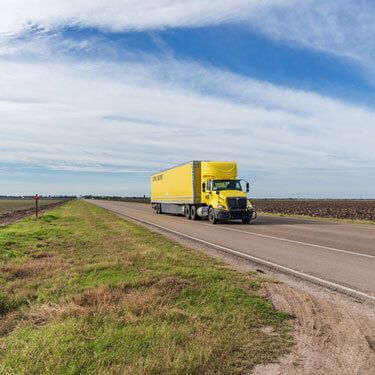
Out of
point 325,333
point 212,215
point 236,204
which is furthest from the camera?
point 212,215

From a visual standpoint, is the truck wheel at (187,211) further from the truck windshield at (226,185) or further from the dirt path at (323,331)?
the dirt path at (323,331)

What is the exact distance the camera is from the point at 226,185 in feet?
83.5

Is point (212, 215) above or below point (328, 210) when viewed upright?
above

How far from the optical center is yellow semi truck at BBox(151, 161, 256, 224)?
78.8 feet

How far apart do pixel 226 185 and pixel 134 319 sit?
67.6ft

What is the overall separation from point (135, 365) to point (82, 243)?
32.9 feet

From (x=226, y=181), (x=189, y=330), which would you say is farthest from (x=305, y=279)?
(x=226, y=181)

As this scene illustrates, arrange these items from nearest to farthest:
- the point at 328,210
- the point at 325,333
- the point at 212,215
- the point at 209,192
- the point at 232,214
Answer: the point at 325,333, the point at 232,214, the point at 212,215, the point at 209,192, the point at 328,210

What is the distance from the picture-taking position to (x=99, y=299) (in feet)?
20.0

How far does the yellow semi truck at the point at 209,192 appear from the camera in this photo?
24.0m

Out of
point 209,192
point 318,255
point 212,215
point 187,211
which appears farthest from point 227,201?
point 318,255

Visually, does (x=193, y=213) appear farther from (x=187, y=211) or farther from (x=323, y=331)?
(x=323, y=331)

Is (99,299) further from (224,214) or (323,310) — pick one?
(224,214)

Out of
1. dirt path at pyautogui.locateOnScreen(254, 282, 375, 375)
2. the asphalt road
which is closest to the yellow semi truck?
the asphalt road
